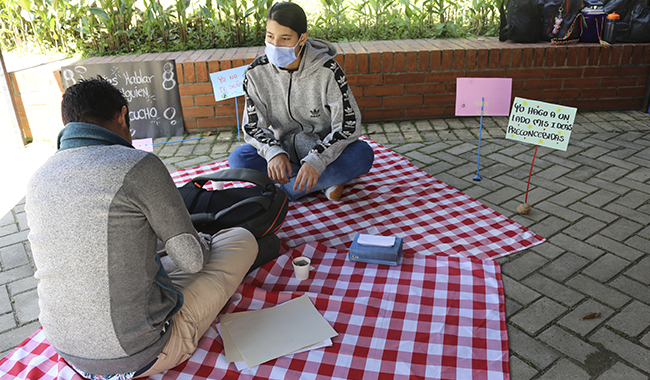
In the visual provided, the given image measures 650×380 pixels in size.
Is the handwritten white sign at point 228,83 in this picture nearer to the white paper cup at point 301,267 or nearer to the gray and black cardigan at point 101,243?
the white paper cup at point 301,267

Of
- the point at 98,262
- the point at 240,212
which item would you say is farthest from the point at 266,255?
the point at 98,262

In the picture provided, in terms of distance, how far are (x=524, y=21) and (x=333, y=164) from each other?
2.63 meters

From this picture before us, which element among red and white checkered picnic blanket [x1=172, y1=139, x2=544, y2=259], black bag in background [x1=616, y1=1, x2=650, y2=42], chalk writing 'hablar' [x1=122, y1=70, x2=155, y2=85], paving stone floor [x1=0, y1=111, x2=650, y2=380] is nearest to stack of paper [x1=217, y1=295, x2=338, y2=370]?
red and white checkered picnic blanket [x1=172, y1=139, x2=544, y2=259]

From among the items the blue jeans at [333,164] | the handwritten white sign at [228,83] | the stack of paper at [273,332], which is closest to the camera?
the stack of paper at [273,332]

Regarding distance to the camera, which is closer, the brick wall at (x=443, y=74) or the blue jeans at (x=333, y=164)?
the blue jeans at (x=333, y=164)

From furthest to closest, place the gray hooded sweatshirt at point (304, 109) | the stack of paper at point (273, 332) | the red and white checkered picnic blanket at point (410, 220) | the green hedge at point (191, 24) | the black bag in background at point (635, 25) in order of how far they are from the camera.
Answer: the green hedge at point (191, 24)
the black bag in background at point (635, 25)
the gray hooded sweatshirt at point (304, 109)
the red and white checkered picnic blanket at point (410, 220)
the stack of paper at point (273, 332)

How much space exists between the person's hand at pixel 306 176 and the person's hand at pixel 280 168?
12 centimetres

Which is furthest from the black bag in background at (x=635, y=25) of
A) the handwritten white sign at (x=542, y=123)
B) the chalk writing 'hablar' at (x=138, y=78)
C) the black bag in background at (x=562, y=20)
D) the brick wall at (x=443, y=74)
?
the chalk writing 'hablar' at (x=138, y=78)

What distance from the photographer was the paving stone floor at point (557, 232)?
1.91m

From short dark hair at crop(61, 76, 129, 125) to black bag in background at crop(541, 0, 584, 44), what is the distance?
4.11 m

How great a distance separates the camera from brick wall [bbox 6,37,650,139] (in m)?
4.35

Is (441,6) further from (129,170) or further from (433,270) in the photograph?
(129,170)

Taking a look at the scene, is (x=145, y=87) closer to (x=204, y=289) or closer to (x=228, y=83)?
(x=228, y=83)

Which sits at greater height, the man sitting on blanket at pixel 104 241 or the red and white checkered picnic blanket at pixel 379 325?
the man sitting on blanket at pixel 104 241
